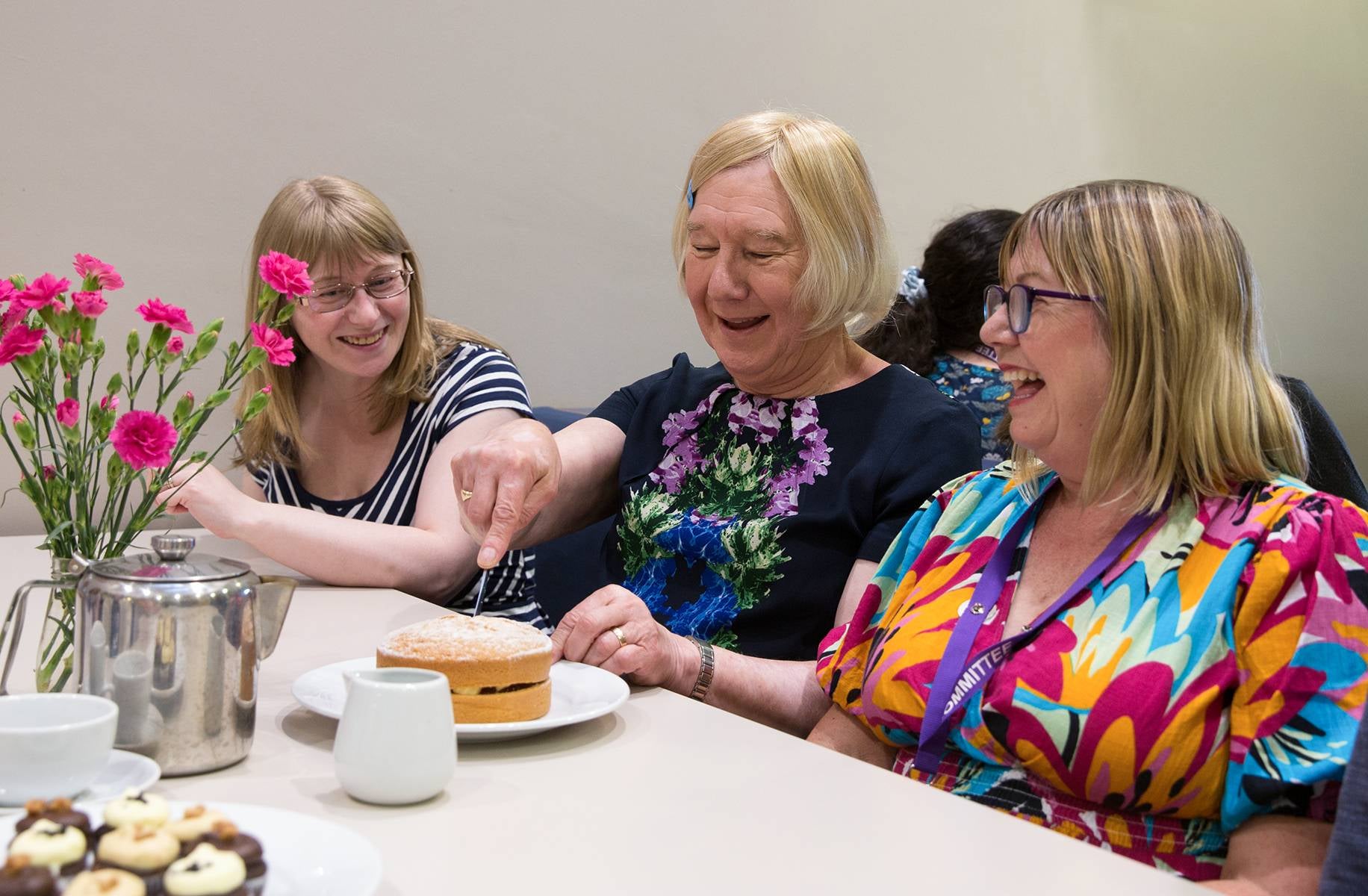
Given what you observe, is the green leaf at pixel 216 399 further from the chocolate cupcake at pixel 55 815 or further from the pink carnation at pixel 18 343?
the chocolate cupcake at pixel 55 815


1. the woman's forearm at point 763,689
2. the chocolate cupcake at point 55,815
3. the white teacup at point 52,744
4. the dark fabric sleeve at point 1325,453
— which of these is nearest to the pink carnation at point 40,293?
the white teacup at point 52,744

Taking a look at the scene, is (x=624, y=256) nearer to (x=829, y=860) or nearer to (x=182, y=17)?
(x=182, y=17)

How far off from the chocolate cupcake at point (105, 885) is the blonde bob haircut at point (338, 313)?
4.65 feet

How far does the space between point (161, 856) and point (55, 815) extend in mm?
93

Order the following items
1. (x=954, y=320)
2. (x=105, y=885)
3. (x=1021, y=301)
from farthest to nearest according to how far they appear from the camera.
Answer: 1. (x=954, y=320)
2. (x=1021, y=301)
3. (x=105, y=885)

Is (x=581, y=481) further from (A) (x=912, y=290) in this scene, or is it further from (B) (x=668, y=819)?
(A) (x=912, y=290)

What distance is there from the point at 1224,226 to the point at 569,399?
2.05 m

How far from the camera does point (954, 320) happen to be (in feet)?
10.3

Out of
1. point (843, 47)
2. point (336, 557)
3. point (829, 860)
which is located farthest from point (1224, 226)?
point (843, 47)

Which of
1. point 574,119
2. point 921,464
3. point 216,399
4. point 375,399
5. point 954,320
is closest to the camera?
point 216,399

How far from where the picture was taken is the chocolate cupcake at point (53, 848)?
62 cm

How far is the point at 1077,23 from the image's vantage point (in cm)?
406

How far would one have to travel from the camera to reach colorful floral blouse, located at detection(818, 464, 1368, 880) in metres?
0.96

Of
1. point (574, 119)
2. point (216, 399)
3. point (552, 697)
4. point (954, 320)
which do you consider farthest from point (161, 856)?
point (954, 320)
